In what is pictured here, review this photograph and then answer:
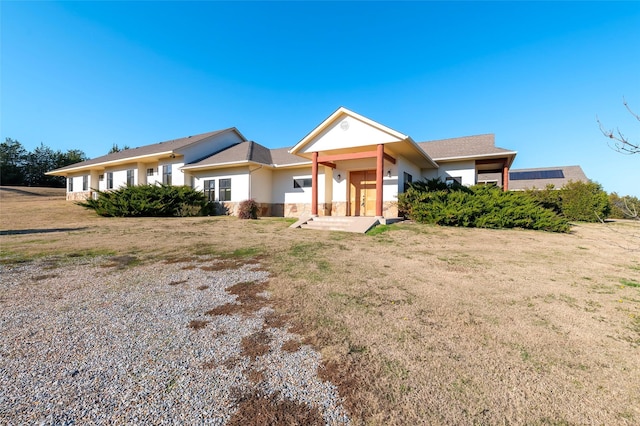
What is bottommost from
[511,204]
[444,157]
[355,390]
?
[355,390]

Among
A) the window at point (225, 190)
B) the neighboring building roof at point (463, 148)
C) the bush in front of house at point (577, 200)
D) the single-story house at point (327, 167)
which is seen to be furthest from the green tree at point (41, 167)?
the bush in front of house at point (577, 200)

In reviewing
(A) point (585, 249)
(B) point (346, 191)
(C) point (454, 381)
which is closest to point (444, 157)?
(B) point (346, 191)

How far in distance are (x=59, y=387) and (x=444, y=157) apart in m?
17.2

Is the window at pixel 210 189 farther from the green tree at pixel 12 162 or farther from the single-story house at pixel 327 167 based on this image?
the green tree at pixel 12 162

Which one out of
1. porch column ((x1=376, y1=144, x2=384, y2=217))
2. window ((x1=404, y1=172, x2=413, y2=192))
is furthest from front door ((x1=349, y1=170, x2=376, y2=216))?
porch column ((x1=376, y1=144, x2=384, y2=217))

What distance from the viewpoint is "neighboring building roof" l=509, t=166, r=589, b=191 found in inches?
1040

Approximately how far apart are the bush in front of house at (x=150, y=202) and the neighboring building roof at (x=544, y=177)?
94.9 feet

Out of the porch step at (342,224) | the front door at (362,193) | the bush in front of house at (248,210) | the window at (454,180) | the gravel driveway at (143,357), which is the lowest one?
the gravel driveway at (143,357)

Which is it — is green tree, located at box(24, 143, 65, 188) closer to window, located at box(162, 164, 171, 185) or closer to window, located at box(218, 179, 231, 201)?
window, located at box(162, 164, 171, 185)

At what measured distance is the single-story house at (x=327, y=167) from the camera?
41.5ft

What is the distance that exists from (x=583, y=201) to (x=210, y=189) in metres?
26.5

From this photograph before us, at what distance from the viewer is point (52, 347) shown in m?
2.64

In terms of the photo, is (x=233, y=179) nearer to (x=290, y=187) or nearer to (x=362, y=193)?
(x=290, y=187)

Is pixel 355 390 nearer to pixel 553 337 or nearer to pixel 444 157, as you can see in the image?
pixel 553 337
